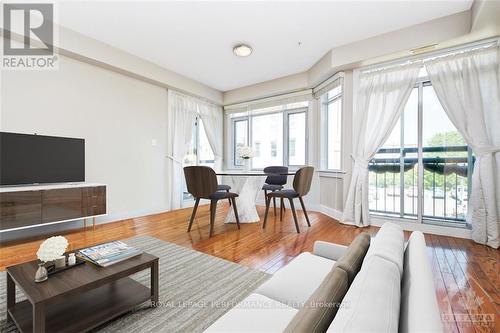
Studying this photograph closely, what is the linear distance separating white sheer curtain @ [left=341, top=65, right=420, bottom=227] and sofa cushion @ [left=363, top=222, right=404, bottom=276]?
8.16 feet

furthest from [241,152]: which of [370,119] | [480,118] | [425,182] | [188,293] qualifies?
[480,118]

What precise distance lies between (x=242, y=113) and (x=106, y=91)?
117 inches

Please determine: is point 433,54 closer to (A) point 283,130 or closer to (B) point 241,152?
(A) point 283,130

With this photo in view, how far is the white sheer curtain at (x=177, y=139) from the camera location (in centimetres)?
459

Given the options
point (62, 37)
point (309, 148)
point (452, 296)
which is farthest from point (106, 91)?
point (452, 296)

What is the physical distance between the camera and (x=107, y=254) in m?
1.45

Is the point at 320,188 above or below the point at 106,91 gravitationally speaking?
below

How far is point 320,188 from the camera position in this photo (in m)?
4.50

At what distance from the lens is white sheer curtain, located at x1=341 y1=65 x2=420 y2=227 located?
3.22m

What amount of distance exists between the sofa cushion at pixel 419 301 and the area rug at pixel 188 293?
3.85 feet

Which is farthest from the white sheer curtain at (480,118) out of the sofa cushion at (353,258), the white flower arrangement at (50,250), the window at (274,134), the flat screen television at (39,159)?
the flat screen television at (39,159)

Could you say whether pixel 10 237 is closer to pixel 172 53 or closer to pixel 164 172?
pixel 164 172

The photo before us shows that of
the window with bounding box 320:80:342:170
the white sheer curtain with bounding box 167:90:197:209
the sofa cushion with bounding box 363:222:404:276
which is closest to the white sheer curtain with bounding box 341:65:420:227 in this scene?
the window with bounding box 320:80:342:170

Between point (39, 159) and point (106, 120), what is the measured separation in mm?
1094
